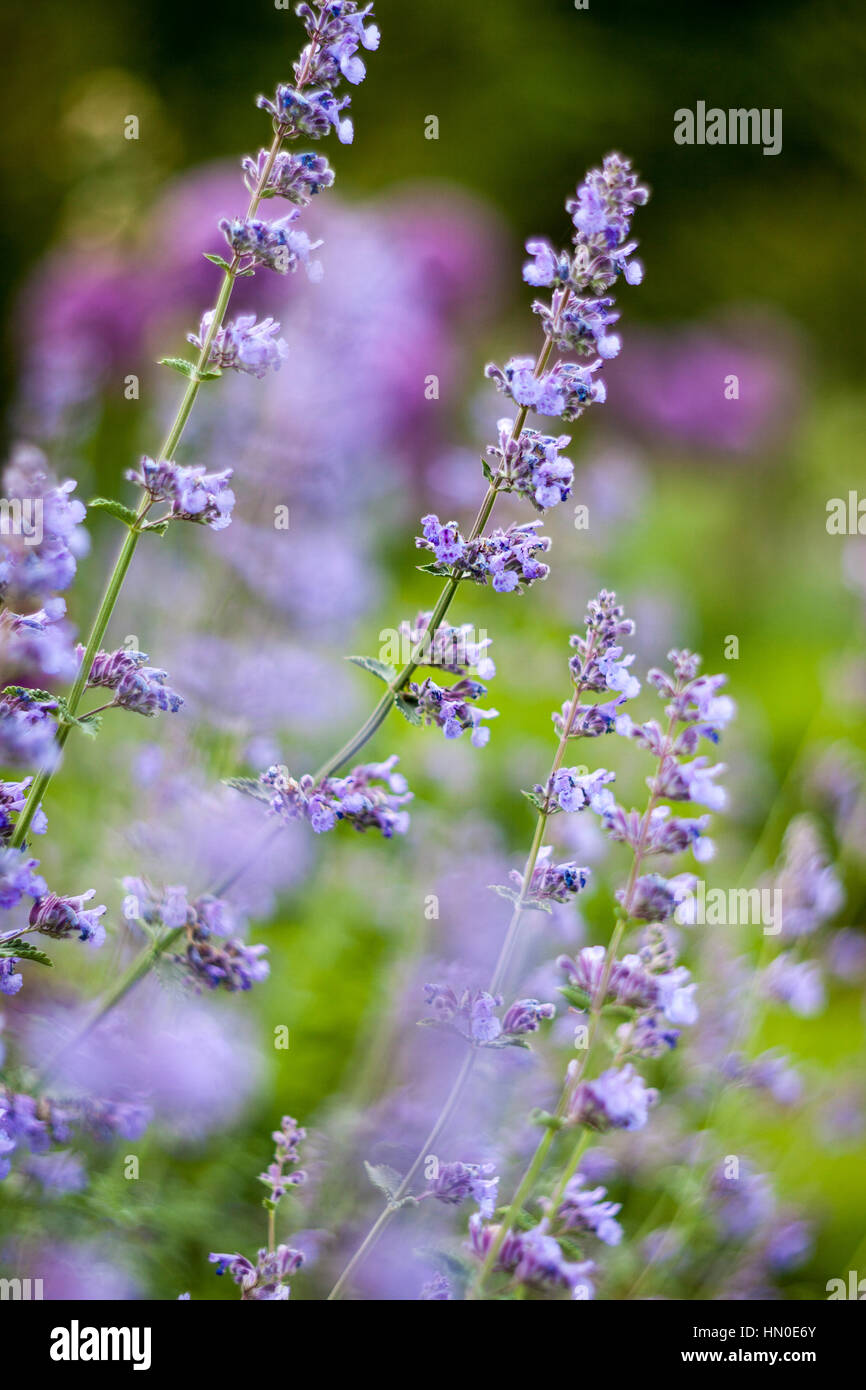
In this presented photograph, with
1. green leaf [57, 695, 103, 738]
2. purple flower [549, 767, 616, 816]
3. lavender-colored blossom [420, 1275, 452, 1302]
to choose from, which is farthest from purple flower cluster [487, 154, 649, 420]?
lavender-colored blossom [420, 1275, 452, 1302]

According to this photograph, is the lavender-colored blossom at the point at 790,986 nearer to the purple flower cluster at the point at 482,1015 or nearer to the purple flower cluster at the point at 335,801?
the purple flower cluster at the point at 482,1015

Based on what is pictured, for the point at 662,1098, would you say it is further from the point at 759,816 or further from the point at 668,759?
the point at 759,816

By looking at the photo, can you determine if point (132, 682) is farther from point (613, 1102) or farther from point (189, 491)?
point (613, 1102)

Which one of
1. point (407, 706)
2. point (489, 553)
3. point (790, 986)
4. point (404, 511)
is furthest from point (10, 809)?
point (404, 511)

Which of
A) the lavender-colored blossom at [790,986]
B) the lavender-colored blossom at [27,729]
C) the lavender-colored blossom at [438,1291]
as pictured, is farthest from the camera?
the lavender-colored blossom at [790,986]

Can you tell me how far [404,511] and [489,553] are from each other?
9.76 ft

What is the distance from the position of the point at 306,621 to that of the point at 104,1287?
998 mm

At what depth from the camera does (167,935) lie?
945mm

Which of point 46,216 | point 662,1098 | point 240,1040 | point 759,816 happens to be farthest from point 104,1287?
point 46,216

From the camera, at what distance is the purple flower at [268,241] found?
837mm

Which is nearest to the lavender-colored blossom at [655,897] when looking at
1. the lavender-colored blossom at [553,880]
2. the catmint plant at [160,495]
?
the lavender-colored blossom at [553,880]

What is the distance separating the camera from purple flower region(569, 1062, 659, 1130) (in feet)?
2.72

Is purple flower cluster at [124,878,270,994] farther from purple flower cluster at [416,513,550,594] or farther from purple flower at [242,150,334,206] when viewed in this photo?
purple flower at [242,150,334,206]

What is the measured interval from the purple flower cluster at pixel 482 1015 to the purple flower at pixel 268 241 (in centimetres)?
57
